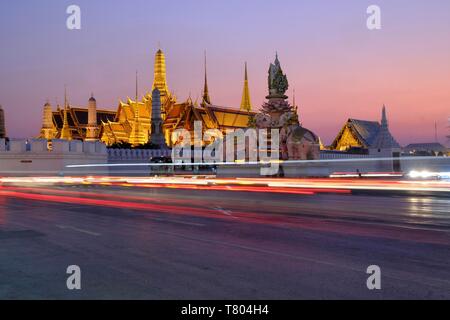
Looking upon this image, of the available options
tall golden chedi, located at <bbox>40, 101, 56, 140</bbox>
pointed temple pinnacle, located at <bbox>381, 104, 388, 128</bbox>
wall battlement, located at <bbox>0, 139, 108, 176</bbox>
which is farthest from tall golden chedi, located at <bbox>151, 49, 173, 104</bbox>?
wall battlement, located at <bbox>0, 139, 108, 176</bbox>

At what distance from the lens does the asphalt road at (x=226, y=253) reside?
6059 mm

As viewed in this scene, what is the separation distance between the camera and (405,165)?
2429 inches

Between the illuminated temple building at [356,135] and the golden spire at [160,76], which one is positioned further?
the golden spire at [160,76]

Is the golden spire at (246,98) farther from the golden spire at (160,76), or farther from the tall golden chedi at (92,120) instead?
the tall golden chedi at (92,120)

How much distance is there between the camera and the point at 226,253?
8328mm

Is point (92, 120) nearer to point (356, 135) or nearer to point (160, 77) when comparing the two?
point (160, 77)

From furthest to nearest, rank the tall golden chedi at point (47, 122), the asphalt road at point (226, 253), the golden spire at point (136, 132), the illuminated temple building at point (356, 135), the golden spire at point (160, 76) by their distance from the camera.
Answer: the tall golden chedi at point (47, 122) → the golden spire at point (160, 76) → the illuminated temple building at point (356, 135) → the golden spire at point (136, 132) → the asphalt road at point (226, 253)

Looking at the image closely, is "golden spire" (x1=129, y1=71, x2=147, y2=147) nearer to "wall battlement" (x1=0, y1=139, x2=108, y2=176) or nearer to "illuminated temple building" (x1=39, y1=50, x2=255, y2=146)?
"illuminated temple building" (x1=39, y1=50, x2=255, y2=146)

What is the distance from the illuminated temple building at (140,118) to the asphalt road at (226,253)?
7336 centimetres

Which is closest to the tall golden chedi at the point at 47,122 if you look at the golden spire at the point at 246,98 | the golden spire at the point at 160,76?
the golden spire at the point at 160,76

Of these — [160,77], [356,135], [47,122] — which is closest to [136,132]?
[160,77]

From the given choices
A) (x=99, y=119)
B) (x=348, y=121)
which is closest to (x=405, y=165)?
(x=348, y=121)

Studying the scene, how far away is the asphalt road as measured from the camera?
6.06 metres

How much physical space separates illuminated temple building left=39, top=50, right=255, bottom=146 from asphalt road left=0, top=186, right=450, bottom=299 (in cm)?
7336
